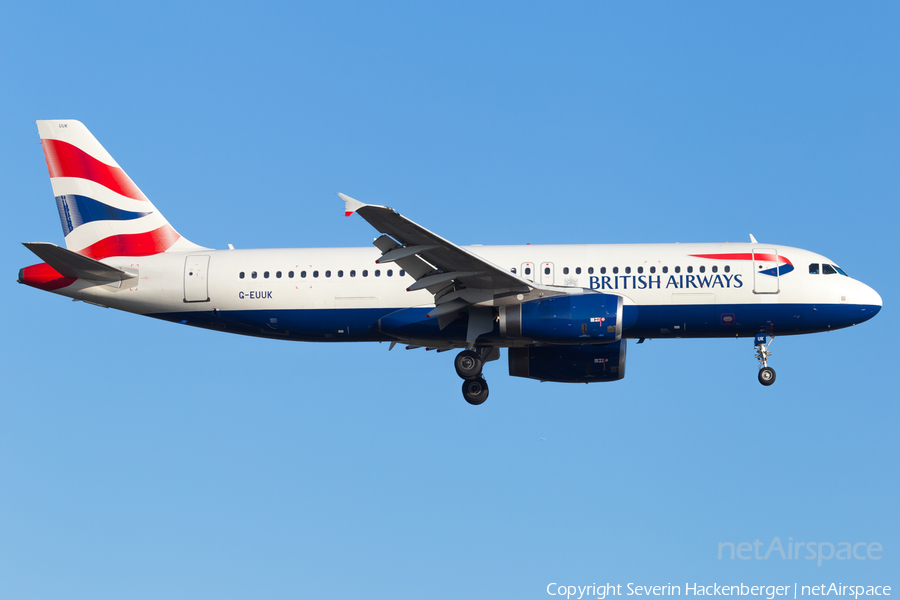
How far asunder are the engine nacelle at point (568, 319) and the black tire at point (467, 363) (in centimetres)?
329

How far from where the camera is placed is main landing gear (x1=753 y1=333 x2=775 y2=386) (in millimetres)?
31828

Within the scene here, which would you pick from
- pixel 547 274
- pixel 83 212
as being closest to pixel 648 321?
pixel 547 274

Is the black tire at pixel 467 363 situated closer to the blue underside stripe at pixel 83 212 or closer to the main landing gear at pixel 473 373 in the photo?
the main landing gear at pixel 473 373

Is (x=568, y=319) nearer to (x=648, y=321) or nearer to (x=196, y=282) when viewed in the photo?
(x=648, y=321)

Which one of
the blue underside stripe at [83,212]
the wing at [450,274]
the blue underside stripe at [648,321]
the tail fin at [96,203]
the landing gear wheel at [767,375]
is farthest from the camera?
the blue underside stripe at [83,212]

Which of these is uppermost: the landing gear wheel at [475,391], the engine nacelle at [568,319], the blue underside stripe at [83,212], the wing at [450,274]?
the blue underside stripe at [83,212]

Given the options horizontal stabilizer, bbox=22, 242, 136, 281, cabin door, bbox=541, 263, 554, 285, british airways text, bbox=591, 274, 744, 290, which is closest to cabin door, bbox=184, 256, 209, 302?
horizontal stabilizer, bbox=22, 242, 136, 281

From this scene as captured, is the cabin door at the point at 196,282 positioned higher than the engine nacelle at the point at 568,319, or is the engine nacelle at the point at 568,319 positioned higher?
the cabin door at the point at 196,282

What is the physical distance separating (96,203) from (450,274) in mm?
13913

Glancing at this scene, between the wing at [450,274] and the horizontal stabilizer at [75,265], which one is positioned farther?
the horizontal stabilizer at [75,265]

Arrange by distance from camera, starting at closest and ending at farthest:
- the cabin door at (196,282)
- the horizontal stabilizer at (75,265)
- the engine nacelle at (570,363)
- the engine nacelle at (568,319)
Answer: the engine nacelle at (568,319) < the horizontal stabilizer at (75,265) < the cabin door at (196,282) < the engine nacelle at (570,363)

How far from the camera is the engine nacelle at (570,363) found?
3338cm

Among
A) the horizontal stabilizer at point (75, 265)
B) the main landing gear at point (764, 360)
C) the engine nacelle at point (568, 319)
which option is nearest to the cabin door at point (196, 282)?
the horizontal stabilizer at point (75, 265)

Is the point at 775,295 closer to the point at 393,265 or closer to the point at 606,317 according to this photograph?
the point at 606,317
